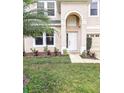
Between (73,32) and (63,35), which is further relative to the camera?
(73,32)

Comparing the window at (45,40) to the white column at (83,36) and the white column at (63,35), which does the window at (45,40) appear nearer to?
the white column at (63,35)

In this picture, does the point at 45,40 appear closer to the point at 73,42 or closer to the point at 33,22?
the point at 73,42

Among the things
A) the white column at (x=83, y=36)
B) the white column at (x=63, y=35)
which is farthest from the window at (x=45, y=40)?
the white column at (x=83, y=36)

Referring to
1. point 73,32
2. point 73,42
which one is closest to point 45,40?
point 73,42

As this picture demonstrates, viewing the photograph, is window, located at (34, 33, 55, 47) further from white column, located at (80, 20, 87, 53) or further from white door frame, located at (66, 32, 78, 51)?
white column, located at (80, 20, 87, 53)

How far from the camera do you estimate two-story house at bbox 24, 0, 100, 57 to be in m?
23.4

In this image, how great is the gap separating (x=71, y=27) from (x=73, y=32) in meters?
0.55

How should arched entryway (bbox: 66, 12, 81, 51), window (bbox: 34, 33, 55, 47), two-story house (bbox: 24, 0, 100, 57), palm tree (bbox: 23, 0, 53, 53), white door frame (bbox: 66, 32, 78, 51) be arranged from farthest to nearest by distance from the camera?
window (bbox: 34, 33, 55, 47), white door frame (bbox: 66, 32, 78, 51), arched entryway (bbox: 66, 12, 81, 51), two-story house (bbox: 24, 0, 100, 57), palm tree (bbox: 23, 0, 53, 53)

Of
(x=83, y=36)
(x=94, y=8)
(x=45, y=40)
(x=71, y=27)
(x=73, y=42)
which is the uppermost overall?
(x=94, y=8)

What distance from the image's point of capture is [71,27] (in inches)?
984

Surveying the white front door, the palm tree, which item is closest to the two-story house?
the white front door
